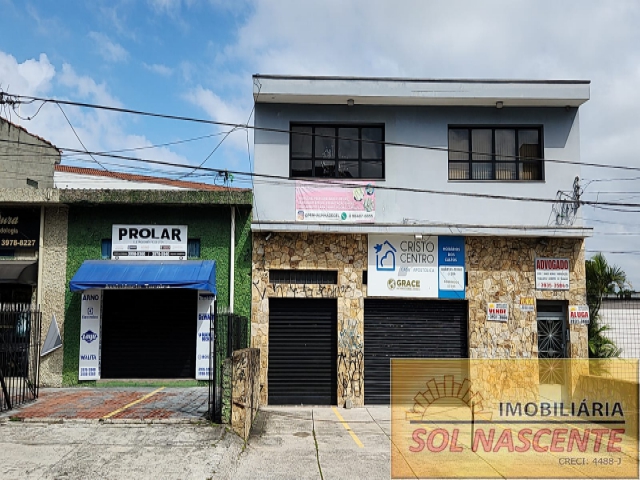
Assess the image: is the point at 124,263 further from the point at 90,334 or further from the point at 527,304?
the point at 527,304

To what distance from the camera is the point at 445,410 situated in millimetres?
15461

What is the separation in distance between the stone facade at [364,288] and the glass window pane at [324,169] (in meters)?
1.61

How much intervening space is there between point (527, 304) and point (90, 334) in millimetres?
11062

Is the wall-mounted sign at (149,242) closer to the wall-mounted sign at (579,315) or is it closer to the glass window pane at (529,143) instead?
the glass window pane at (529,143)

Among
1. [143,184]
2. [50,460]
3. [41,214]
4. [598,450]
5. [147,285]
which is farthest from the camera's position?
[143,184]

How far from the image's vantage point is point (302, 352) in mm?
15734

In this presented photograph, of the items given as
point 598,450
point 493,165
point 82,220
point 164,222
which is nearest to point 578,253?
point 493,165

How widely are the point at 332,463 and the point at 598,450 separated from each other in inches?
190

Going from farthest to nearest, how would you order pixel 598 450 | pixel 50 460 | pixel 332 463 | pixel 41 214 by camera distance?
pixel 41 214
pixel 598 450
pixel 332 463
pixel 50 460

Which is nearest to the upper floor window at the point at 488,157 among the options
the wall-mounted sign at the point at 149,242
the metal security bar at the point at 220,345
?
the wall-mounted sign at the point at 149,242

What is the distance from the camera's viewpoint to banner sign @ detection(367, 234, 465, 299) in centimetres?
1583

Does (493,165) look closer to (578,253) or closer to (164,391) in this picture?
(578,253)

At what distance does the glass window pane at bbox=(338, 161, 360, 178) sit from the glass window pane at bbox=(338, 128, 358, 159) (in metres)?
0.19

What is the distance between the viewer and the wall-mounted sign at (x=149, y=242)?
15727 millimetres
